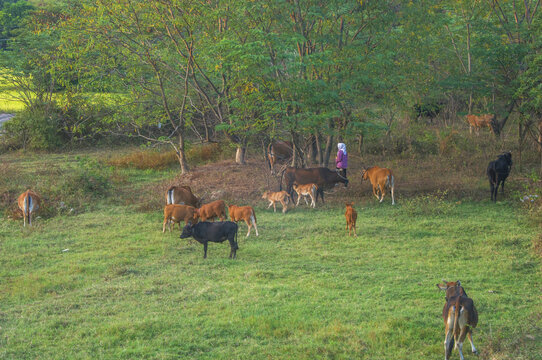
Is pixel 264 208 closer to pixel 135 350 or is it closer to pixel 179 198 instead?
pixel 179 198

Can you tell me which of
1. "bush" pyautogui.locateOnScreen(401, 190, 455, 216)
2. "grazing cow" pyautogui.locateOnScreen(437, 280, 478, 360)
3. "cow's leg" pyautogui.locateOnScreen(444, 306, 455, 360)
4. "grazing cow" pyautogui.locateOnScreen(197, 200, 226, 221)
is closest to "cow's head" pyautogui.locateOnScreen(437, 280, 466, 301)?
"grazing cow" pyautogui.locateOnScreen(437, 280, 478, 360)

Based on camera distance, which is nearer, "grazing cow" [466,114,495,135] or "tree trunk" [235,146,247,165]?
"tree trunk" [235,146,247,165]

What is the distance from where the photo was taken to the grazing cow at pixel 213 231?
35.6 ft

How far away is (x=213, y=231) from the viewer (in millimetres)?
10883

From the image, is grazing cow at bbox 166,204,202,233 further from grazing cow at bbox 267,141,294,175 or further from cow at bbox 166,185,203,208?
grazing cow at bbox 267,141,294,175

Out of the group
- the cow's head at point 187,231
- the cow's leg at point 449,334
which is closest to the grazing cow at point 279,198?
the cow's head at point 187,231

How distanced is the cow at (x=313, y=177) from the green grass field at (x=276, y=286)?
1.33 m

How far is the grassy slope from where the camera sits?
23.5ft

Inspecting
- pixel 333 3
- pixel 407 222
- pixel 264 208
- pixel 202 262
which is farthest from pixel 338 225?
pixel 333 3

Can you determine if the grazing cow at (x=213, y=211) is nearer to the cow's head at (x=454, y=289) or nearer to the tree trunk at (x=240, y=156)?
the cow's head at (x=454, y=289)

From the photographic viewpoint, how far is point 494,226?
42.1 feet

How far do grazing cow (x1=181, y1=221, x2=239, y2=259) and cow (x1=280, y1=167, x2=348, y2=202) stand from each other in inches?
220

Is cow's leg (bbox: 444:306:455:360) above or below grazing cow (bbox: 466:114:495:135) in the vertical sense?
below

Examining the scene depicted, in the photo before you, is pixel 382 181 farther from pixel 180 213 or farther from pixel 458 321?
pixel 458 321
